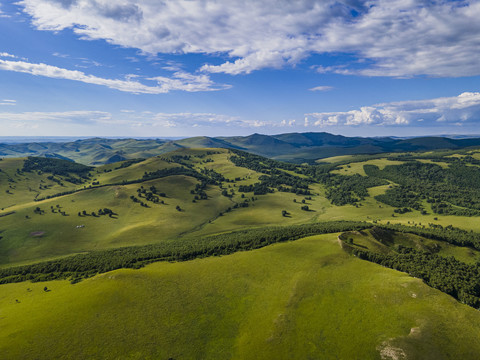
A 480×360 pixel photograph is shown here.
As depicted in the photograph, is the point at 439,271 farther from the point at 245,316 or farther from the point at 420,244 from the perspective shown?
the point at 245,316

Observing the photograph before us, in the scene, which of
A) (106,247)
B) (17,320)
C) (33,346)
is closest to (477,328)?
(33,346)

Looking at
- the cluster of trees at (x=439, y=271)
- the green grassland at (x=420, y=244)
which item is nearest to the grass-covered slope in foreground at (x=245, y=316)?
the cluster of trees at (x=439, y=271)

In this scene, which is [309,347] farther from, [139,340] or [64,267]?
[64,267]

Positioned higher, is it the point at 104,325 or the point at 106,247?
the point at 104,325

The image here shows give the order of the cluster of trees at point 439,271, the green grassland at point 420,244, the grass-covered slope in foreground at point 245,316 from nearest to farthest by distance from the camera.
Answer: the grass-covered slope in foreground at point 245,316, the cluster of trees at point 439,271, the green grassland at point 420,244

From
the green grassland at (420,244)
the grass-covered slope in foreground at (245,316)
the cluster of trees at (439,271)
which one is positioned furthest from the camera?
the green grassland at (420,244)

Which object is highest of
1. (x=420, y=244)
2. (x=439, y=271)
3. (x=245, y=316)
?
(x=439, y=271)

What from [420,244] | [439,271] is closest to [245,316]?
[439,271]

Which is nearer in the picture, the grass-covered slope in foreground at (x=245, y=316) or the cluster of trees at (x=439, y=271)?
the grass-covered slope in foreground at (x=245, y=316)

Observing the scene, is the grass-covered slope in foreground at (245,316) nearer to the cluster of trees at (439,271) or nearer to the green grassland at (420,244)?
the cluster of trees at (439,271)
